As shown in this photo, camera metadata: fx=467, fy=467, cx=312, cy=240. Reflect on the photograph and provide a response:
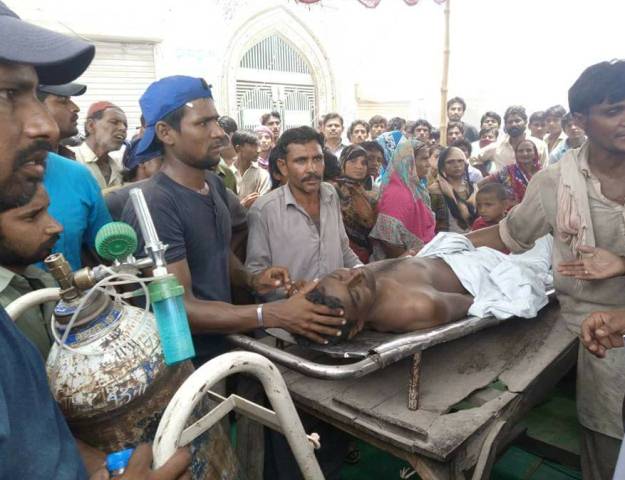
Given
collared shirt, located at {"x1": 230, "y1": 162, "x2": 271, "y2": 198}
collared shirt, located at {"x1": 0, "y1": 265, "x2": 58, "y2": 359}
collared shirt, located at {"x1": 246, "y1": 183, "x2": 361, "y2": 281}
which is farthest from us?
collared shirt, located at {"x1": 230, "y1": 162, "x2": 271, "y2": 198}

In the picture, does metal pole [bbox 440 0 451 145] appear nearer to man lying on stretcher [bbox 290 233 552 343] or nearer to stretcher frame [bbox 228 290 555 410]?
man lying on stretcher [bbox 290 233 552 343]

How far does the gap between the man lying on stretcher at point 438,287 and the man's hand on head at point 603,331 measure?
0.67m

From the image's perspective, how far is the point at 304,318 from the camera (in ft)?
6.96

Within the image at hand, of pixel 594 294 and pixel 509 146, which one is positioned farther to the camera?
pixel 509 146

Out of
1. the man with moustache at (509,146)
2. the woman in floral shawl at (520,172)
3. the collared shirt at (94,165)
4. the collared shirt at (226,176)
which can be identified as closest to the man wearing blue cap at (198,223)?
the collared shirt at (94,165)

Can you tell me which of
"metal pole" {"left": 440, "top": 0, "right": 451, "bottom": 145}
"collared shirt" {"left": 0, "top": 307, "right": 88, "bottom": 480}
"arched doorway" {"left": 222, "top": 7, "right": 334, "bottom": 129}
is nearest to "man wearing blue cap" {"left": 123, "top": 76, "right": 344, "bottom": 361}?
"collared shirt" {"left": 0, "top": 307, "right": 88, "bottom": 480}

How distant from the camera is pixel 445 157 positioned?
5250 mm

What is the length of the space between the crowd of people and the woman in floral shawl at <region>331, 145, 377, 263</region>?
18 mm

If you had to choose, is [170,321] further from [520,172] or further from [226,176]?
[520,172]

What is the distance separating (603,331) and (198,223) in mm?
1781

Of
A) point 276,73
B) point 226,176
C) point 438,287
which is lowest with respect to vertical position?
point 438,287

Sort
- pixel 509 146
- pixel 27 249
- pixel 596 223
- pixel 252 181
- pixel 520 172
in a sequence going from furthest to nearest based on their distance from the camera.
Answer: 1. pixel 509 146
2. pixel 252 181
3. pixel 520 172
4. pixel 596 223
5. pixel 27 249

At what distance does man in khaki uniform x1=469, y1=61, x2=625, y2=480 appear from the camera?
2.19 m

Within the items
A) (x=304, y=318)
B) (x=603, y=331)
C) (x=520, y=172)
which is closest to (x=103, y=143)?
(x=304, y=318)
